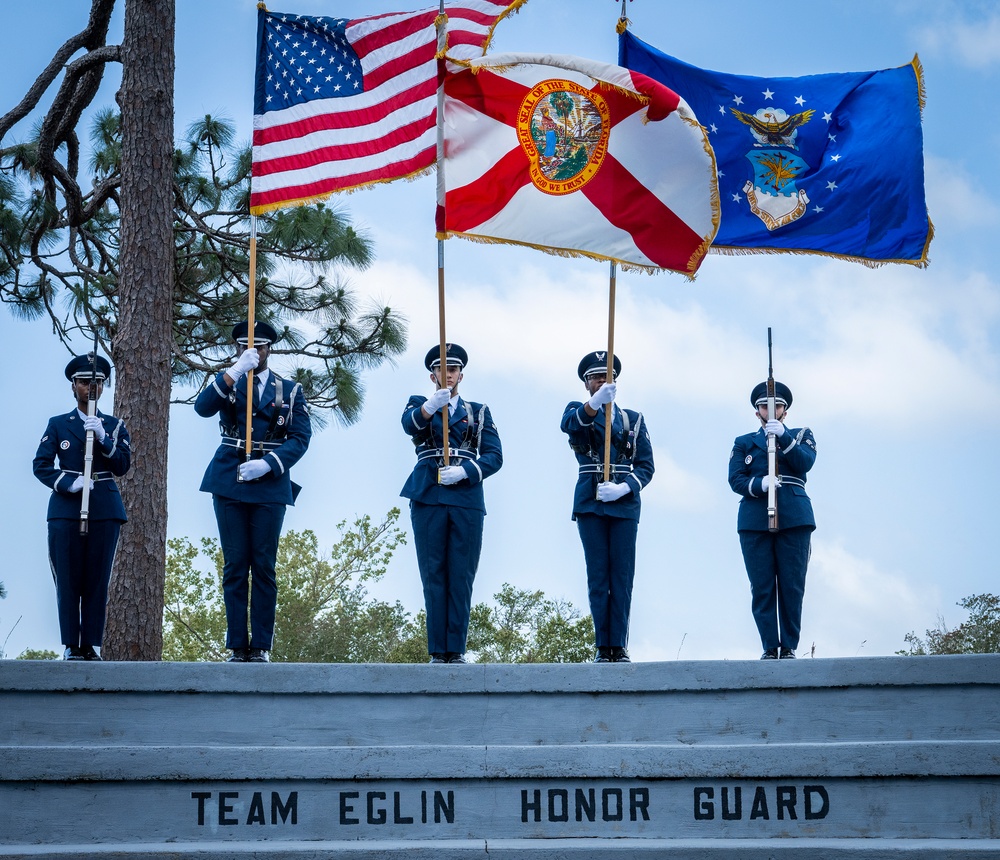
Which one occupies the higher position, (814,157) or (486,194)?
(814,157)

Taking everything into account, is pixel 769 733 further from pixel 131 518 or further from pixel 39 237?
pixel 39 237

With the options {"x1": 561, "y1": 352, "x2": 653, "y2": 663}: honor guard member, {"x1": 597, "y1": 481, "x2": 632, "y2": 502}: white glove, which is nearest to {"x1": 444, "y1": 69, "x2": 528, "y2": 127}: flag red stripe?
{"x1": 561, "y1": 352, "x2": 653, "y2": 663}: honor guard member

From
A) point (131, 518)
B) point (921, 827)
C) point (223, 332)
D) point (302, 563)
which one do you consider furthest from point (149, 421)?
point (302, 563)

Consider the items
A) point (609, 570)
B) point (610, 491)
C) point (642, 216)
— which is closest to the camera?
point (610, 491)

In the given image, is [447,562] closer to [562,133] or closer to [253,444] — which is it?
[253,444]

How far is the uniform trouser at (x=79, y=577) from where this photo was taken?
728 centimetres

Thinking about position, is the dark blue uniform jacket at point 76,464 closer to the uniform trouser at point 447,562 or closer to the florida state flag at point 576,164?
the uniform trouser at point 447,562

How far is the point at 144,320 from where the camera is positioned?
30.4 ft

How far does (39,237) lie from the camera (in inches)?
442

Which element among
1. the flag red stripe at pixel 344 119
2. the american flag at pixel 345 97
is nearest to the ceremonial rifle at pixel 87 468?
the american flag at pixel 345 97

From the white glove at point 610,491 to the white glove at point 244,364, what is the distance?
2017 millimetres

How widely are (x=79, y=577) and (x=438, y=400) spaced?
7.14 feet

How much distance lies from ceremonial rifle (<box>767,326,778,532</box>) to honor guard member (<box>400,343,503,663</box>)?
1.56 m

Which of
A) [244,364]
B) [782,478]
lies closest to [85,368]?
[244,364]
